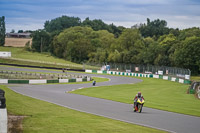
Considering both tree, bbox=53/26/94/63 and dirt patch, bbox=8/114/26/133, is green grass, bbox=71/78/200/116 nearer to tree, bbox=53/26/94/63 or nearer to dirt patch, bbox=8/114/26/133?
dirt patch, bbox=8/114/26/133

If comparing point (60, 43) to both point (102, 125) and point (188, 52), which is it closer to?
point (188, 52)

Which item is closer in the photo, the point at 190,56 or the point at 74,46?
the point at 190,56

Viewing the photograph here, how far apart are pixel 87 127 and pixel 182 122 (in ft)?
18.3

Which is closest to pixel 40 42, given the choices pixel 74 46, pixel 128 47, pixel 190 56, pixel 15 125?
pixel 74 46

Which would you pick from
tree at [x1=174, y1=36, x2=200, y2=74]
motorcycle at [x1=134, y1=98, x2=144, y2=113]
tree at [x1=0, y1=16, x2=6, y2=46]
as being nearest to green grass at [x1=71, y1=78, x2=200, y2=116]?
motorcycle at [x1=134, y1=98, x2=144, y2=113]

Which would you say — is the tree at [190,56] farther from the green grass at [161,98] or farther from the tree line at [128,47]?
the green grass at [161,98]

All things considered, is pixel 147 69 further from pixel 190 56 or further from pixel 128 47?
pixel 128 47

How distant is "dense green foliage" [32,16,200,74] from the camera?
89.6 meters

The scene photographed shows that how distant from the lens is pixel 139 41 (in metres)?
121

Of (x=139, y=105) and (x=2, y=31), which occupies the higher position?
(x=2, y=31)

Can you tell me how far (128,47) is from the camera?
416 ft

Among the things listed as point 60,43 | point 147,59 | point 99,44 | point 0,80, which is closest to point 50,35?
point 60,43

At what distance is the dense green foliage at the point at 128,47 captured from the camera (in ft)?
294

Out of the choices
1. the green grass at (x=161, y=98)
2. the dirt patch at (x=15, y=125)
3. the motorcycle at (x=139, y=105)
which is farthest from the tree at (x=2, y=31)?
the dirt patch at (x=15, y=125)
